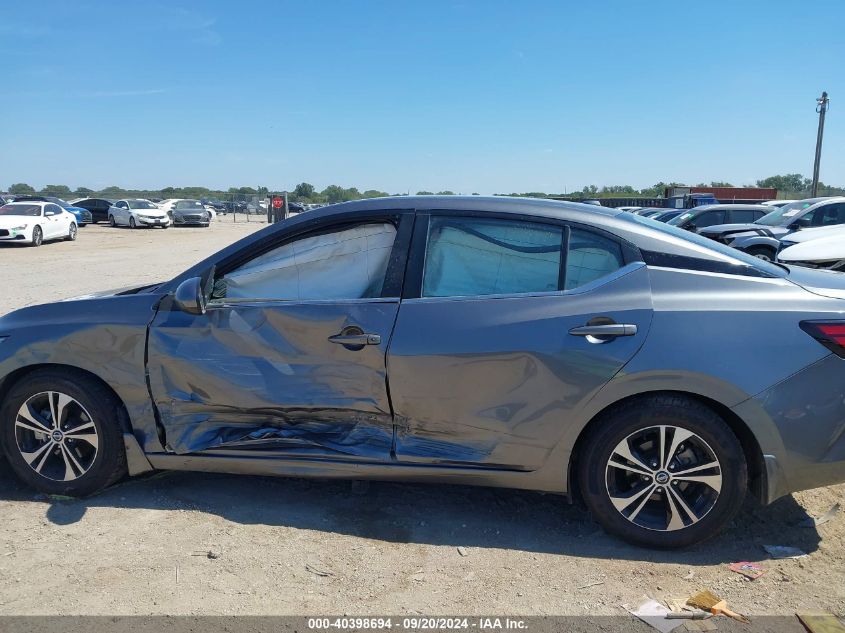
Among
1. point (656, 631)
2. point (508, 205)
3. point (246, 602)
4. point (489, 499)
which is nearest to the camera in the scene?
point (656, 631)

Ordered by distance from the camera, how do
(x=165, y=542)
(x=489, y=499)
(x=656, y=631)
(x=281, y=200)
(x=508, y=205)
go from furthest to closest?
(x=281, y=200) → (x=489, y=499) → (x=508, y=205) → (x=165, y=542) → (x=656, y=631)

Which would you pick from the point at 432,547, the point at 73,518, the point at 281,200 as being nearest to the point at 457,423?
the point at 432,547

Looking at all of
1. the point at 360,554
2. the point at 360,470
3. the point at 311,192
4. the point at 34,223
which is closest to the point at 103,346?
the point at 360,470

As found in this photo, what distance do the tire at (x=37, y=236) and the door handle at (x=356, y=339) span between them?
925 inches

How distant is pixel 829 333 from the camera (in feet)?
10.1

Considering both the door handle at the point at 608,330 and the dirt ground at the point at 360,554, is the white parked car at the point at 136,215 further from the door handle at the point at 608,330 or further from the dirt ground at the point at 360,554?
the door handle at the point at 608,330


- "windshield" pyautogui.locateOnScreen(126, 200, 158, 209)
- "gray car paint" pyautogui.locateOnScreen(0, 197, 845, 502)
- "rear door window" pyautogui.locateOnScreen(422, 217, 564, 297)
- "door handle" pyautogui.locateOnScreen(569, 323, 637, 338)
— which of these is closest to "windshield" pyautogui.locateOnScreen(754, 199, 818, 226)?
"gray car paint" pyautogui.locateOnScreen(0, 197, 845, 502)

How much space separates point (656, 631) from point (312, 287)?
227 centimetres

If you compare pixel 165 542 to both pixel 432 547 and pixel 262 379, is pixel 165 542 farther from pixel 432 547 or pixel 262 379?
pixel 432 547

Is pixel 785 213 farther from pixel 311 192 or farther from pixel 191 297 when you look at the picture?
pixel 311 192

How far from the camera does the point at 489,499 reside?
3.84 metres

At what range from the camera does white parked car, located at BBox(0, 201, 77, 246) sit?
870 inches

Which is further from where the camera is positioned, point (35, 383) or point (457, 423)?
point (35, 383)

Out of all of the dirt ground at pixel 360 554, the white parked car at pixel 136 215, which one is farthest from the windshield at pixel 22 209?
the dirt ground at pixel 360 554
